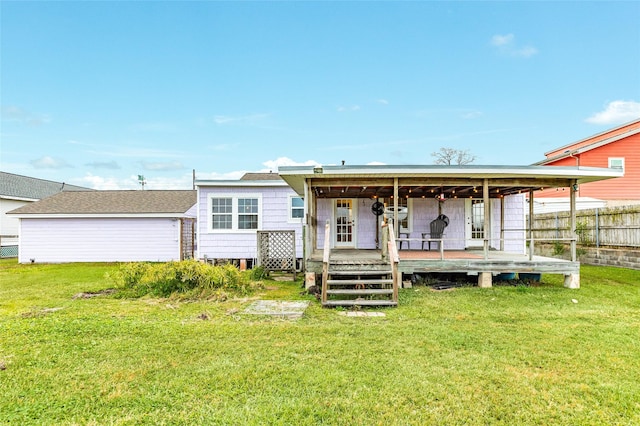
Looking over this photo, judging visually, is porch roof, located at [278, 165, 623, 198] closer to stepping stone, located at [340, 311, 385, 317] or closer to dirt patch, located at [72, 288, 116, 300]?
stepping stone, located at [340, 311, 385, 317]

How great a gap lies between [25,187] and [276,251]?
66.6 ft

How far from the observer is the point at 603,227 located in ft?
39.6

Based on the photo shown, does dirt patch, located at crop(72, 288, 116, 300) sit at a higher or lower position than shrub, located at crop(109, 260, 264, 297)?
lower

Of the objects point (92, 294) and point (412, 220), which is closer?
point (92, 294)

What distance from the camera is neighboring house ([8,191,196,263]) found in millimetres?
15781

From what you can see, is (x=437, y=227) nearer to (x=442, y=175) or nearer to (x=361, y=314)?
(x=442, y=175)

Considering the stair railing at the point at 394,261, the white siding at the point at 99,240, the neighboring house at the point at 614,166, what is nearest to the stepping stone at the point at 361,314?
the stair railing at the point at 394,261

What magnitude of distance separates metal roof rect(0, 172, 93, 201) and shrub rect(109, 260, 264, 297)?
701 inches

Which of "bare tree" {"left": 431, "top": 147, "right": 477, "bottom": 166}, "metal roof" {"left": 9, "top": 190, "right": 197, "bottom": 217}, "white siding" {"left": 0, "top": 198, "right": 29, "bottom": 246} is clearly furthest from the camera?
"bare tree" {"left": 431, "top": 147, "right": 477, "bottom": 166}

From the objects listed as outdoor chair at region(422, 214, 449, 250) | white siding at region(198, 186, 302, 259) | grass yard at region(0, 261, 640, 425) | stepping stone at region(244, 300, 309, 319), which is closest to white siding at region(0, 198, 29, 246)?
Answer: white siding at region(198, 186, 302, 259)

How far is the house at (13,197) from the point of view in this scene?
19.6 metres

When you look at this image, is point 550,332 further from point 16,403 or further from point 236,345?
point 16,403

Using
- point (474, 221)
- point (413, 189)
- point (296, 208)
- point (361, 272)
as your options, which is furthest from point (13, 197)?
point (474, 221)

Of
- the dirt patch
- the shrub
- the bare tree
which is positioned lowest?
the dirt patch
